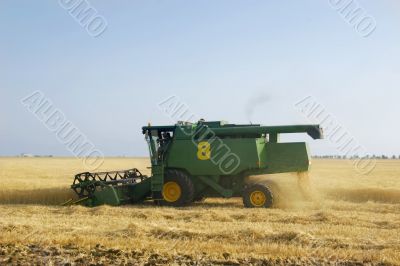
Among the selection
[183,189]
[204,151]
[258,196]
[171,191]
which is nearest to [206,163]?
[204,151]

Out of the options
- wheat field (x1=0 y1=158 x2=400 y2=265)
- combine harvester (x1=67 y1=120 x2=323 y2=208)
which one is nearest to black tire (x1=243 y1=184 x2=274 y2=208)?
combine harvester (x1=67 y1=120 x2=323 y2=208)

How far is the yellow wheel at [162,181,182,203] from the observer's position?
1491cm

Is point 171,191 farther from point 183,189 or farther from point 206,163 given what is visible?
point 206,163

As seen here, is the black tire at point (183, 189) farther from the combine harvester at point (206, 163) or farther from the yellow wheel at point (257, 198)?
the yellow wheel at point (257, 198)

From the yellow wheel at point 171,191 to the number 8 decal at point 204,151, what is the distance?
3.57ft

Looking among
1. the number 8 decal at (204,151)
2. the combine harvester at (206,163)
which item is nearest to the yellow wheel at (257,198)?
the combine harvester at (206,163)

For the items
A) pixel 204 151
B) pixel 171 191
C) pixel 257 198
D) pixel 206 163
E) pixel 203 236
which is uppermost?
pixel 204 151

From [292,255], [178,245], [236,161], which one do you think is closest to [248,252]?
[292,255]

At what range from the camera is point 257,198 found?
1398 cm

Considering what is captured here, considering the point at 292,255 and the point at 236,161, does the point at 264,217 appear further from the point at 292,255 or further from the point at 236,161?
the point at 292,255

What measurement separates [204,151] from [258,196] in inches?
82.0

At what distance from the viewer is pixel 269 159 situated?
47.7ft

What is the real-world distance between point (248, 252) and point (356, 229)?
11.1ft

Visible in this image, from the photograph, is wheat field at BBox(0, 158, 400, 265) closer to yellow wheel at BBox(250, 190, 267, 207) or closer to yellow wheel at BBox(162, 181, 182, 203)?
yellow wheel at BBox(250, 190, 267, 207)
